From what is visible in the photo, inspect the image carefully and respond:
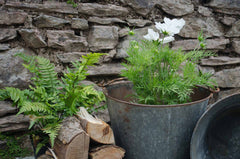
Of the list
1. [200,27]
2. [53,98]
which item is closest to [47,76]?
[53,98]

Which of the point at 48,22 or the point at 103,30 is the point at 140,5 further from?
the point at 48,22

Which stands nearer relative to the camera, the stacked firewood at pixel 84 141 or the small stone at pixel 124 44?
the stacked firewood at pixel 84 141

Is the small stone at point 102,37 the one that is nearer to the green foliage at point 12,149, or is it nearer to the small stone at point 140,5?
the small stone at point 140,5

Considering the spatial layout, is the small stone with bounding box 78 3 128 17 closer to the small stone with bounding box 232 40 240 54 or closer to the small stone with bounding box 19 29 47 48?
the small stone with bounding box 19 29 47 48

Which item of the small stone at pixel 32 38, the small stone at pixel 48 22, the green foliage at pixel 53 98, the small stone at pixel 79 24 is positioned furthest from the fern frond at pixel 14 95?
the small stone at pixel 79 24

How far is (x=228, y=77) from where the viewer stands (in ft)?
7.39

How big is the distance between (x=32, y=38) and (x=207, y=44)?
168cm

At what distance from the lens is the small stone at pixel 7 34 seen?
158cm

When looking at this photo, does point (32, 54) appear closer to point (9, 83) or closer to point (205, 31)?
point (9, 83)

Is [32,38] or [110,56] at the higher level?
[32,38]

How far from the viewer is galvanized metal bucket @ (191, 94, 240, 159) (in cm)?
125

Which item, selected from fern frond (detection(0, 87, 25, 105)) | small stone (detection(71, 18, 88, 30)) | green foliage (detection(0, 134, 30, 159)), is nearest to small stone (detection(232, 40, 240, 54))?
small stone (detection(71, 18, 88, 30))

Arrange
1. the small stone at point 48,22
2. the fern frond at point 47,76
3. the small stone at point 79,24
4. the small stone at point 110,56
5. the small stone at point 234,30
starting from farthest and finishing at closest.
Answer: the small stone at point 234,30, the small stone at point 110,56, the small stone at point 79,24, the small stone at point 48,22, the fern frond at point 47,76

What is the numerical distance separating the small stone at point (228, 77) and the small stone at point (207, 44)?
0.27 metres
